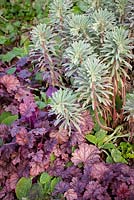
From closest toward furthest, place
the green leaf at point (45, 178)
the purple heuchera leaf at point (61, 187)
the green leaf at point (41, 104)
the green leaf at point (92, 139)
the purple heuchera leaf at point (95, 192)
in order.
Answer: the purple heuchera leaf at point (95, 192), the purple heuchera leaf at point (61, 187), the green leaf at point (45, 178), the green leaf at point (92, 139), the green leaf at point (41, 104)

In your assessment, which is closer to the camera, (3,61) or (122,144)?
(122,144)

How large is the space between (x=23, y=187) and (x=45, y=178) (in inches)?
4.0

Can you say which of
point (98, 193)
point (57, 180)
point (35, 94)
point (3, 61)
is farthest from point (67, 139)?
point (3, 61)

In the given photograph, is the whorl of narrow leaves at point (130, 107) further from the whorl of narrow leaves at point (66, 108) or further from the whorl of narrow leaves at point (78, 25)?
the whorl of narrow leaves at point (78, 25)

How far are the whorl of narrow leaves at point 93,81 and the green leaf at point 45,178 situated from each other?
0.36 m

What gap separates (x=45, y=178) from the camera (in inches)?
79.1

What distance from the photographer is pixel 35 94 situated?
96.0 inches

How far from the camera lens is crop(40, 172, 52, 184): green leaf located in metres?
2.01

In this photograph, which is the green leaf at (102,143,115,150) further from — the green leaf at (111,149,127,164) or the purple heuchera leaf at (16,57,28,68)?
the purple heuchera leaf at (16,57,28,68)

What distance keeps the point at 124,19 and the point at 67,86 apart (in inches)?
17.0

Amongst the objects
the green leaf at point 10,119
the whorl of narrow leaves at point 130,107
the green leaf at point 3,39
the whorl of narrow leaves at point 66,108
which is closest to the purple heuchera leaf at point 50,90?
the green leaf at point 10,119

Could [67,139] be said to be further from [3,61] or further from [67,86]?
[3,61]

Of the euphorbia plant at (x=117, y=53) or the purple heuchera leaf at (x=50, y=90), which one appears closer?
the euphorbia plant at (x=117, y=53)

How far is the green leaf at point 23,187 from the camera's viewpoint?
199 cm
